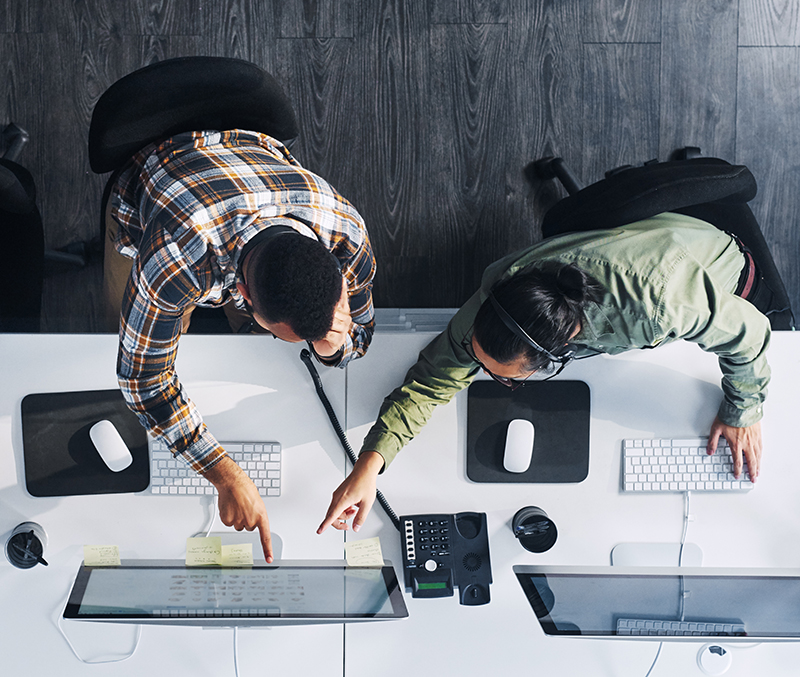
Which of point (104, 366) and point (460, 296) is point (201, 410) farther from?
point (460, 296)

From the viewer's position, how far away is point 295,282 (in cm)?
99

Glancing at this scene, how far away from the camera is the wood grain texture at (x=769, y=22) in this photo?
195 centimetres

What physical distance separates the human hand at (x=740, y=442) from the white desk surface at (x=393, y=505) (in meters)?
0.04

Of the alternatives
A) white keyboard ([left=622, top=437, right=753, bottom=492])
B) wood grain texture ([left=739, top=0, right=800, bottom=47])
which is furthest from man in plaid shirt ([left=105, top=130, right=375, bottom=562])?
wood grain texture ([left=739, top=0, right=800, bottom=47])

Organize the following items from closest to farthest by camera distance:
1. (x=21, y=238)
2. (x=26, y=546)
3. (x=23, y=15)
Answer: (x=26, y=546) → (x=21, y=238) → (x=23, y=15)

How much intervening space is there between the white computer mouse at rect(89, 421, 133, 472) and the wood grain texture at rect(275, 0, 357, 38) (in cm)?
130

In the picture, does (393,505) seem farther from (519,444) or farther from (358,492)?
(519,444)

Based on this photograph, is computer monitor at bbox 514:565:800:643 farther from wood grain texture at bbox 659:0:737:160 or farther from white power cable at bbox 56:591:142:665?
wood grain texture at bbox 659:0:737:160

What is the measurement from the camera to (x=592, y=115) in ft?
6.46

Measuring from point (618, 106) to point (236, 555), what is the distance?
68.1 inches

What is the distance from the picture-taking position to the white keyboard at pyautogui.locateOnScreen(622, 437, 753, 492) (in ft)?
4.62

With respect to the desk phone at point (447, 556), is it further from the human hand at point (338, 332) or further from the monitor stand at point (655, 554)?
the human hand at point (338, 332)

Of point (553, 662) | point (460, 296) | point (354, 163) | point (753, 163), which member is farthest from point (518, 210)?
point (553, 662)

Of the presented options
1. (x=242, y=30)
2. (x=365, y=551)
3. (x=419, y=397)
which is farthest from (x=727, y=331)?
(x=242, y=30)
